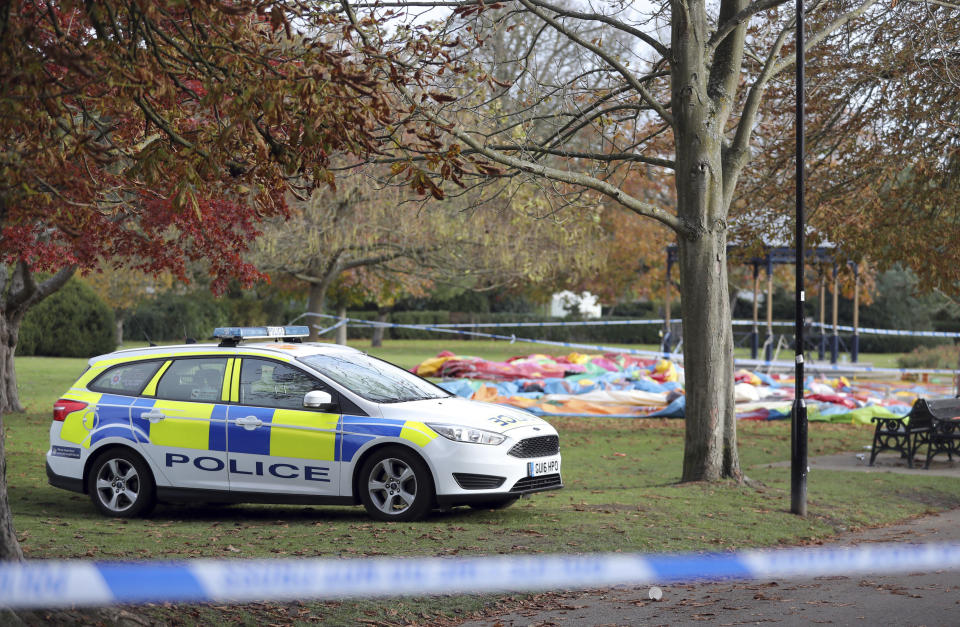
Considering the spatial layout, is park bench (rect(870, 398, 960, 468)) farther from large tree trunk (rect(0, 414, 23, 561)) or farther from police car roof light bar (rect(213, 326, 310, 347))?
large tree trunk (rect(0, 414, 23, 561))

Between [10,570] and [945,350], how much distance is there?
39384 mm

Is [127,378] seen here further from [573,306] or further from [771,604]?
[573,306]

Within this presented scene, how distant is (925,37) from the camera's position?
1586cm

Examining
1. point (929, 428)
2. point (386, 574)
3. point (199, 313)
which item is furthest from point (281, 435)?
point (199, 313)

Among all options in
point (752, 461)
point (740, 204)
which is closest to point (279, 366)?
point (752, 461)

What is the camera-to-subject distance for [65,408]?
1091 centimetres

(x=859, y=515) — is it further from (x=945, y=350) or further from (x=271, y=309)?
(x=271, y=309)

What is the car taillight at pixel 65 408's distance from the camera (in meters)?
10.9

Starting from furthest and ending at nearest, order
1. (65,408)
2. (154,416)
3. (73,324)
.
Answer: (73,324) → (65,408) → (154,416)

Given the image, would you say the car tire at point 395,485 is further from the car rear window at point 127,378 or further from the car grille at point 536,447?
the car rear window at point 127,378

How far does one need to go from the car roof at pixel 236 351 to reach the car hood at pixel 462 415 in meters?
1.12

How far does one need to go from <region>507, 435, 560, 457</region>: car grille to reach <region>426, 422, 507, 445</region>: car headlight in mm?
229

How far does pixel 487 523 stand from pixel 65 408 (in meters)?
4.33

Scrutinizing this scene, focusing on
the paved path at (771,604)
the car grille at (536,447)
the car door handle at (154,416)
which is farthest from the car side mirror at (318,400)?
the paved path at (771,604)
